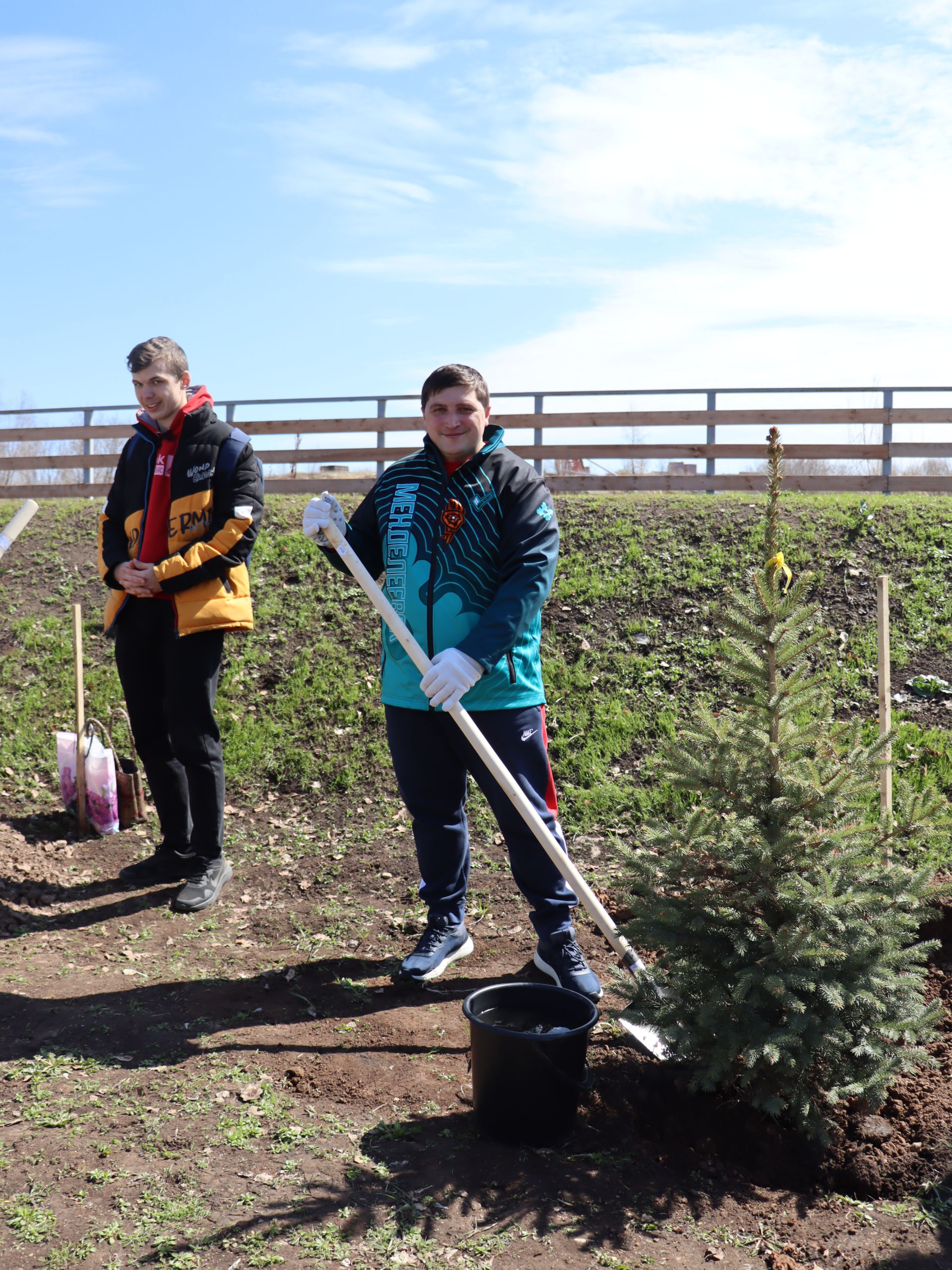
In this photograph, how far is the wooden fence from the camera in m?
10.9

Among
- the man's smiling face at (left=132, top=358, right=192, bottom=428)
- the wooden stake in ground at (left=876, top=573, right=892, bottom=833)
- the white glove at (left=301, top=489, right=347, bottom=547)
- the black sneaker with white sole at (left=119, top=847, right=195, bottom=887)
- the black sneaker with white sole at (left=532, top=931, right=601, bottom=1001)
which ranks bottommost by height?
the black sneaker with white sole at (left=119, top=847, right=195, bottom=887)

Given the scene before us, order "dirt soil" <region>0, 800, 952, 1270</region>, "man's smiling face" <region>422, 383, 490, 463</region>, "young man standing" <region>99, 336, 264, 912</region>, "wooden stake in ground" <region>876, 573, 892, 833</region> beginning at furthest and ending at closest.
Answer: "young man standing" <region>99, 336, 264, 912</region> < "wooden stake in ground" <region>876, 573, 892, 833</region> < "man's smiling face" <region>422, 383, 490, 463</region> < "dirt soil" <region>0, 800, 952, 1270</region>

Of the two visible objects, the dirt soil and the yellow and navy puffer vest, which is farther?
the yellow and navy puffer vest

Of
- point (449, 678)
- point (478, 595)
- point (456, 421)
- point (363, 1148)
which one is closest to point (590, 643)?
point (478, 595)

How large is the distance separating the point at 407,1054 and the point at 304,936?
1312mm

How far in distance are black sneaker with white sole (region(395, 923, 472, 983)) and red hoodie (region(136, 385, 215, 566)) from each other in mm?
2103

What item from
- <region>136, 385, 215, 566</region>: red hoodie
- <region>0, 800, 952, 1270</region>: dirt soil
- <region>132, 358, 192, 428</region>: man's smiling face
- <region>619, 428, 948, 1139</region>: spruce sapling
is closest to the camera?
<region>0, 800, 952, 1270</region>: dirt soil

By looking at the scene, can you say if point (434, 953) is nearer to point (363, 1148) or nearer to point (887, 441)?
point (363, 1148)

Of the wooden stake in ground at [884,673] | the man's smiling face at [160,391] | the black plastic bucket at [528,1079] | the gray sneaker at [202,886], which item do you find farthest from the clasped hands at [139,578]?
the wooden stake in ground at [884,673]

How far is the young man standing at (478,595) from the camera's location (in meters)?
3.59

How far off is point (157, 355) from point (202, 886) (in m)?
2.64

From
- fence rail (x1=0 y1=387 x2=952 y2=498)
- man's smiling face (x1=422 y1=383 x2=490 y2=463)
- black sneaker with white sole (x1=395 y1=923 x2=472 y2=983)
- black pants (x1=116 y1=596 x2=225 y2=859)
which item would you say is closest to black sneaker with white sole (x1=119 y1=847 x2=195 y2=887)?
black pants (x1=116 y1=596 x2=225 y2=859)

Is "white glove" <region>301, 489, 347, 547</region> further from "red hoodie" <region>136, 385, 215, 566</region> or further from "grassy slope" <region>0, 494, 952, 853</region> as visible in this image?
"grassy slope" <region>0, 494, 952, 853</region>

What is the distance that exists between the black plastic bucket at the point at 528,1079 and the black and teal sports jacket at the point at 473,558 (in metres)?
1.20
